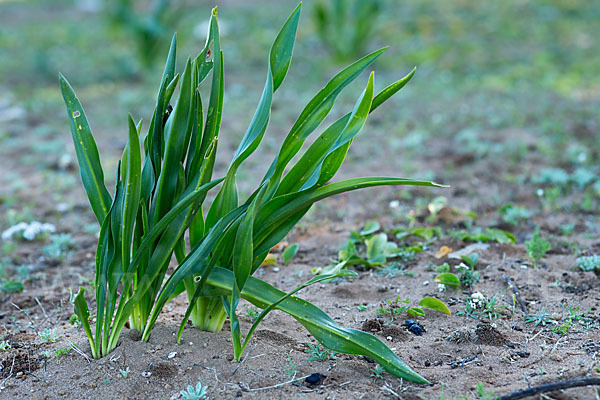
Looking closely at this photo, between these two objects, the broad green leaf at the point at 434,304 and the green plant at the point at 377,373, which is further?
the broad green leaf at the point at 434,304

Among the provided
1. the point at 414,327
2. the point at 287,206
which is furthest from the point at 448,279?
the point at 287,206

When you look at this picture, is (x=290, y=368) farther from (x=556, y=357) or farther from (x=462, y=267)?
(x=462, y=267)

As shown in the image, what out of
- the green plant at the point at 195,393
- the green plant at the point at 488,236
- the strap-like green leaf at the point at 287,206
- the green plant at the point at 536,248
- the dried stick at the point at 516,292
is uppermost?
the strap-like green leaf at the point at 287,206

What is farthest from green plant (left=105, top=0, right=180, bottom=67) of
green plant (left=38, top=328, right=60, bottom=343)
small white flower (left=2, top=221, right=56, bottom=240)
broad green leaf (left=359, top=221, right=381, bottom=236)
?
green plant (left=38, top=328, right=60, bottom=343)

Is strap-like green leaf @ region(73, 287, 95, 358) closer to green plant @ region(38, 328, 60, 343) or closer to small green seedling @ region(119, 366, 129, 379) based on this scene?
Result: small green seedling @ region(119, 366, 129, 379)

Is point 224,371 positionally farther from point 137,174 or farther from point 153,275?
point 137,174

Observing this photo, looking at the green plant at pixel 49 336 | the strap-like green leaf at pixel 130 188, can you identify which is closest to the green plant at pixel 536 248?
the strap-like green leaf at pixel 130 188

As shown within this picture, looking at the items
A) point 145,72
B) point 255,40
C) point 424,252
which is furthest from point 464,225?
point 255,40

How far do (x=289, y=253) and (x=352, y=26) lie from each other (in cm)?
534

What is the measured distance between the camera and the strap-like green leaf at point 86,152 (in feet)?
6.95

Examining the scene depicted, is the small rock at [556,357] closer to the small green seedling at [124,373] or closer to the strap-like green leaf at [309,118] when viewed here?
the strap-like green leaf at [309,118]

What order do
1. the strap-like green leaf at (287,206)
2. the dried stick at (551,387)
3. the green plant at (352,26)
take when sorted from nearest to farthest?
the dried stick at (551,387)
the strap-like green leaf at (287,206)
the green plant at (352,26)

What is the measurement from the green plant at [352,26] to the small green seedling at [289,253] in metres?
5.04

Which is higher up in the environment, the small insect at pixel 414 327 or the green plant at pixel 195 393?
the green plant at pixel 195 393
